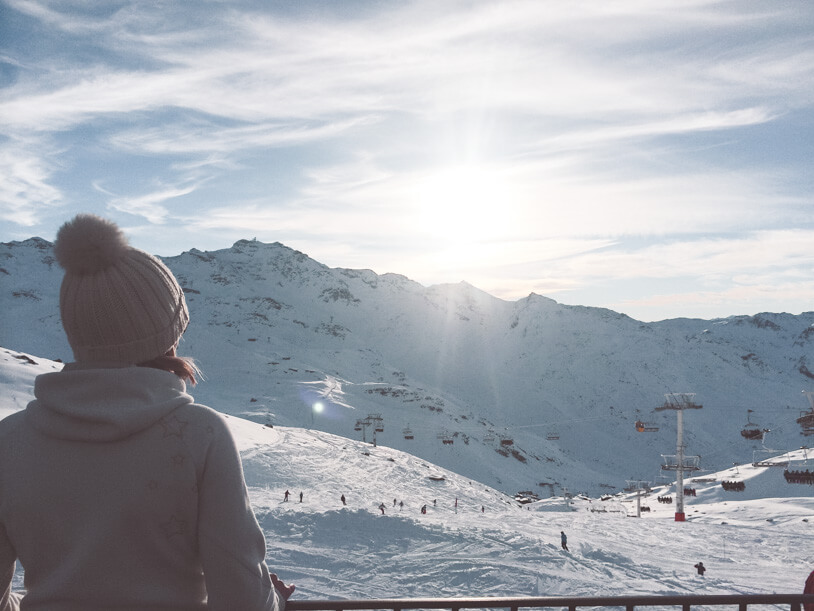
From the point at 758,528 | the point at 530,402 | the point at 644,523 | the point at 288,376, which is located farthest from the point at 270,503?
the point at 530,402

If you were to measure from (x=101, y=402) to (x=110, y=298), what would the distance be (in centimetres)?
29

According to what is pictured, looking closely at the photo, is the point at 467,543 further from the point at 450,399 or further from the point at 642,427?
the point at 450,399

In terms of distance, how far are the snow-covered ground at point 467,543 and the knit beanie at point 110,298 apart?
53.4 feet

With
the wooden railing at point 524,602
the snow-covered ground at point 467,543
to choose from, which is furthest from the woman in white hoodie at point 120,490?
the snow-covered ground at point 467,543

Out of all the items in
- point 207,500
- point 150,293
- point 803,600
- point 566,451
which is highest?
point 150,293

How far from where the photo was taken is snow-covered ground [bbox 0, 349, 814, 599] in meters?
19.1

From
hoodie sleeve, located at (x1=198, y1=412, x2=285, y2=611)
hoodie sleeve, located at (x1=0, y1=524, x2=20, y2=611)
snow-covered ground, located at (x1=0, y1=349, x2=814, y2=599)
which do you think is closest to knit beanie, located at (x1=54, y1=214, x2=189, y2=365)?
hoodie sleeve, located at (x1=198, y1=412, x2=285, y2=611)

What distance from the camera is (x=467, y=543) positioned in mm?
23609

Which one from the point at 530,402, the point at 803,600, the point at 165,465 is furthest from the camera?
the point at 530,402

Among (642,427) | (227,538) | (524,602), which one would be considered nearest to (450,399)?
(642,427)

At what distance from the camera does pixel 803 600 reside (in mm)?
3168

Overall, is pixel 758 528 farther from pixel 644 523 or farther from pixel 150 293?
pixel 150 293

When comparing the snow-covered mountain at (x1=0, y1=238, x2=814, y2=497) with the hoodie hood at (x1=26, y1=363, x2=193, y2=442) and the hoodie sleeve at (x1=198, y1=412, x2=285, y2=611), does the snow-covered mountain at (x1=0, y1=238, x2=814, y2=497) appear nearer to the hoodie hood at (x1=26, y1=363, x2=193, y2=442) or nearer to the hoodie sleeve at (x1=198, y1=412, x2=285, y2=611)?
the hoodie hood at (x1=26, y1=363, x2=193, y2=442)

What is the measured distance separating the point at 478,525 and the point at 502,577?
770 centimetres
